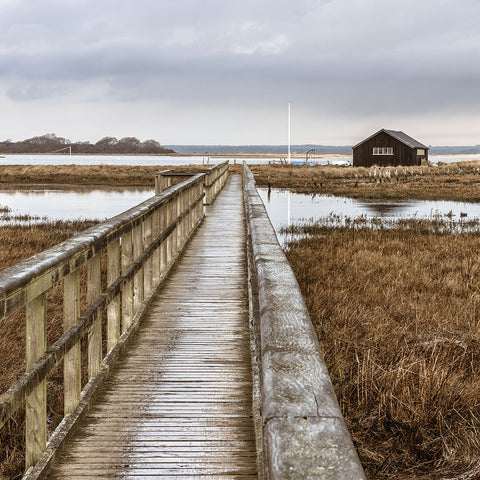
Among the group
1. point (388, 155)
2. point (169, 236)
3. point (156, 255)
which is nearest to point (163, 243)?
point (156, 255)

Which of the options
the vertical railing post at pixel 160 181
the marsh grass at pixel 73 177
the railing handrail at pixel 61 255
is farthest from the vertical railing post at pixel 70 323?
the marsh grass at pixel 73 177

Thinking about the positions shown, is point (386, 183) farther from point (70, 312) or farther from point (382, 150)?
point (70, 312)

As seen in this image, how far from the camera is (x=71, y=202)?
3222cm

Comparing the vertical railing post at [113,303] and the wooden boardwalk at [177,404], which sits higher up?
the vertical railing post at [113,303]

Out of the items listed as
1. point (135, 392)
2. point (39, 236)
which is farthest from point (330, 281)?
point (39, 236)

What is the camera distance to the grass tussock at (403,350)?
13.9 feet

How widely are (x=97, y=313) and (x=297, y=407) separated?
2175 millimetres

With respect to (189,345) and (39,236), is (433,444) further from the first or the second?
(39,236)

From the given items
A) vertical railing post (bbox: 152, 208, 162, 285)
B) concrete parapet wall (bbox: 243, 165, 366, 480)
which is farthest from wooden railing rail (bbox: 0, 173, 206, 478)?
concrete parapet wall (bbox: 243, 165, 366, 480)

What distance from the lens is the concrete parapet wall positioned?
1.38 meters

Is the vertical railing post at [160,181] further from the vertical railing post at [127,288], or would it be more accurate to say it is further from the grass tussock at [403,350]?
the vertical railing post at [127,288]

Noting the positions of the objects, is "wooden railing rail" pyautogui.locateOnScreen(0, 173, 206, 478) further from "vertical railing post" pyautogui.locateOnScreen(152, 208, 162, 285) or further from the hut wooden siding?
the hut wooden siding

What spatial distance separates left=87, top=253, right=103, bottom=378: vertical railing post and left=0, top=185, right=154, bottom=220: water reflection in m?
20.8

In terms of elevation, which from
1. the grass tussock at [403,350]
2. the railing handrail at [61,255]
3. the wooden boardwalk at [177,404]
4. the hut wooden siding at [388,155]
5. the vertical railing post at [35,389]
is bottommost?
the grass tussock at [403,350]
